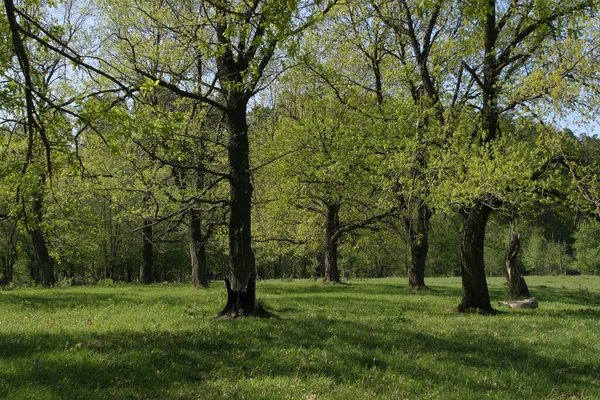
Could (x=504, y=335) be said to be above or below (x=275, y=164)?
below

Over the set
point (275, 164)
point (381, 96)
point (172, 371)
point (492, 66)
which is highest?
point (381, 96)

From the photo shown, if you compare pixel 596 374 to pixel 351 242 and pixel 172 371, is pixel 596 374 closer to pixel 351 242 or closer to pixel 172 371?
pixel 172 371

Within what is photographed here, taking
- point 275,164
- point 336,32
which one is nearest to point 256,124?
point 275,164

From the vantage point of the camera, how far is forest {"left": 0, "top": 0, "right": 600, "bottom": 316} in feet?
26.5

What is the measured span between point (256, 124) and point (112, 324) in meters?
19.0

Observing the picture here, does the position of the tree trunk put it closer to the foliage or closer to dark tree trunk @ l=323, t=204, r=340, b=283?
dark tree trunk @ l=323, t=204, r=340, b=283

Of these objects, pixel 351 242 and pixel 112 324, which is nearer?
pixel 112 324

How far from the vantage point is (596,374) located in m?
7.47

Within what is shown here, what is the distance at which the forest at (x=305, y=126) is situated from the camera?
8062mm

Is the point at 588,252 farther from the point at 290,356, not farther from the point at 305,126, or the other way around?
the point at 290,356

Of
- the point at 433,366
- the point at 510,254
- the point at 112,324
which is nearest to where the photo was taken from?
the point at 433,366

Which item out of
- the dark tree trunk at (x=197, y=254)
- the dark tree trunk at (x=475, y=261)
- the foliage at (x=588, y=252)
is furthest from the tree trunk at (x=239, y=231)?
the foliage at (x=588, y=252)

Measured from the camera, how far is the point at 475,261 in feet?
48.4

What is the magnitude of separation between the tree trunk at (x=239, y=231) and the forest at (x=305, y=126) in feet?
0.13
